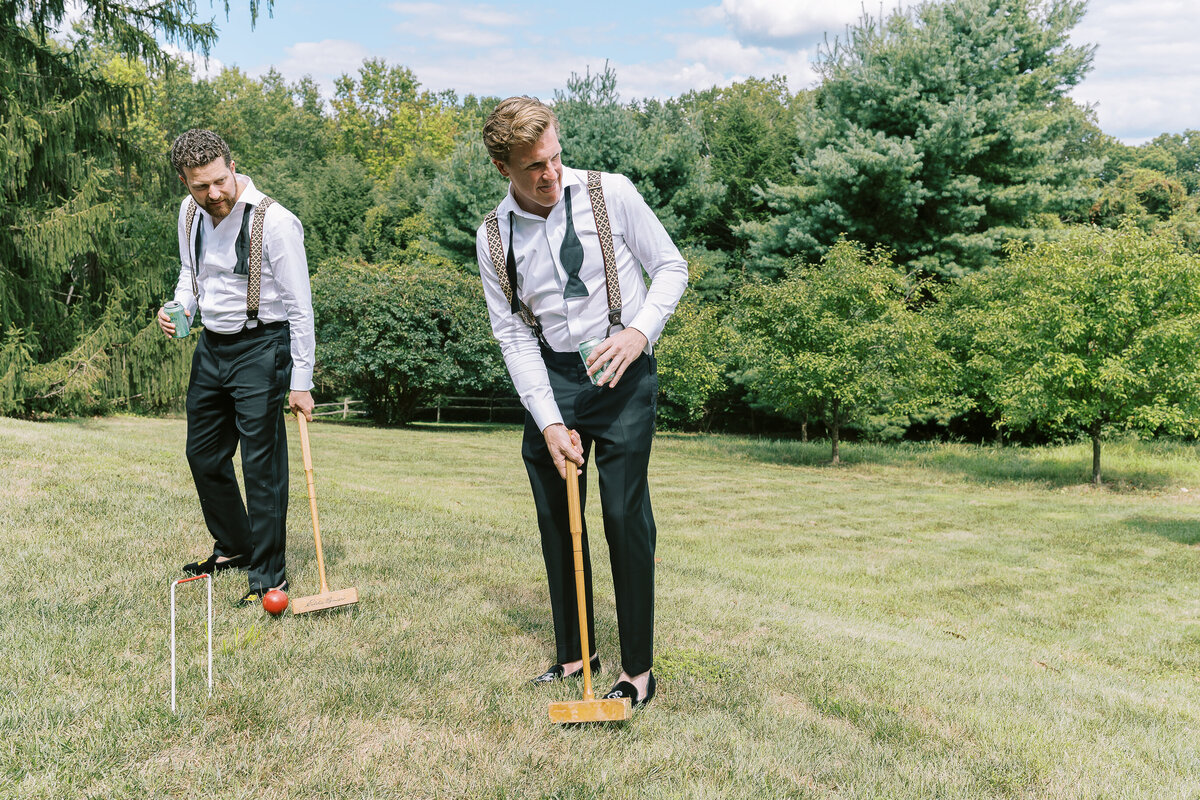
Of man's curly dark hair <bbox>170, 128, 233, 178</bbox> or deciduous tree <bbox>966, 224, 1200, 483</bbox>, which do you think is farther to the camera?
deciduous tree <bbox>966, 224, 1200, 483</bbox>

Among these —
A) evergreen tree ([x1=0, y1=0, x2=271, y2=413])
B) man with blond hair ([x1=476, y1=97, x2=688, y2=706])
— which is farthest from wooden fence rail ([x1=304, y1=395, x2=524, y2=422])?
man with blond hair ([x1=476, y1=97, x2=688, y2=706])

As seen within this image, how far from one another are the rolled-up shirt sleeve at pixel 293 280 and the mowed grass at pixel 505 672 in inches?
47.0

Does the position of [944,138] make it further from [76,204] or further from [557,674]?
[557,674]

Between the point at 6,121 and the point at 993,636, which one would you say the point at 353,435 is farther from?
the point at 993,636

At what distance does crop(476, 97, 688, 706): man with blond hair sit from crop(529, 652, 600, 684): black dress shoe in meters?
0.29

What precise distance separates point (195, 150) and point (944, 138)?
74.0 ft

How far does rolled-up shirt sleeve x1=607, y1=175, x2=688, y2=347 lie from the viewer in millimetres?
3051

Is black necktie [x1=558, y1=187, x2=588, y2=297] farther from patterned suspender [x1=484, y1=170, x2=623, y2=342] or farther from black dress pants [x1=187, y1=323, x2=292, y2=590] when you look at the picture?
black dress pants [x1=187, y1=323, x2=292, y2=590]

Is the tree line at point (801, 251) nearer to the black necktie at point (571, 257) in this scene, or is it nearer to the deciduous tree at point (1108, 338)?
the deciduous tree at point (1108, 338)

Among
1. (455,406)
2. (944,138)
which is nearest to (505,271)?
(944,138)

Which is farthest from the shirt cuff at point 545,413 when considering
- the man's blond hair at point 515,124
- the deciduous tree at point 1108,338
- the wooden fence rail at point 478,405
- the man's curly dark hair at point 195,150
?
the wooden fence rail at point 478,405

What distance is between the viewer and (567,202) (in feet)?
9.96

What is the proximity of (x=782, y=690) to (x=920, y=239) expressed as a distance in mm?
23839

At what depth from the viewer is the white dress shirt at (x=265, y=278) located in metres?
4.16
